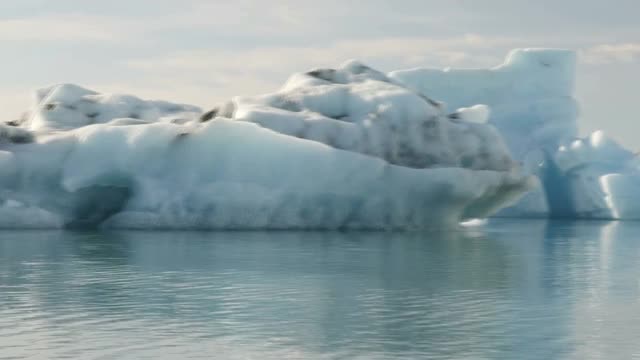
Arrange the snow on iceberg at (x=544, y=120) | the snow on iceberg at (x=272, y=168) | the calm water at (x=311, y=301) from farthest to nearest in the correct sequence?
the snow on iceberg at (x=544, y=120) → the snow on iceberg at (x=272, y=168) → the calm water at (x=311, y=301)

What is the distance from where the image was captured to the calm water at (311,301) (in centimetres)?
1165

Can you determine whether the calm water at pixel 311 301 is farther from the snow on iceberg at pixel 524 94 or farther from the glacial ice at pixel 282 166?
the snow on iceberg at pixel 524 94

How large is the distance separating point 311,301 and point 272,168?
54.7 ft

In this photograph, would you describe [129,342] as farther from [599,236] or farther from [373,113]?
[599,236]

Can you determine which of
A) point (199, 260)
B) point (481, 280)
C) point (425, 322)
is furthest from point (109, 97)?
point (425, 322)

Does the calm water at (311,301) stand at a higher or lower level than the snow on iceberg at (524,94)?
lower

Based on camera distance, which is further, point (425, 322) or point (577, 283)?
point (577, 283)

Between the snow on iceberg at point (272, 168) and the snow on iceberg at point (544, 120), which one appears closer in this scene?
the snow on iceberg at point (272, 168)

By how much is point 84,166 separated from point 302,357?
71.7 feet

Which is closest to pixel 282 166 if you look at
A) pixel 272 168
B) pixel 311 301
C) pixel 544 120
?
pixel 272 168

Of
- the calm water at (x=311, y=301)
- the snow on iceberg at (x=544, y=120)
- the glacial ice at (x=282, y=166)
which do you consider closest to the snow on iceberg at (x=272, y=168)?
the glacial ice at (x=282, y=166)

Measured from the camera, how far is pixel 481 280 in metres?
19.1

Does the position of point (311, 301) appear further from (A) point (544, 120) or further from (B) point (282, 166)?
(A) point (544, 120)

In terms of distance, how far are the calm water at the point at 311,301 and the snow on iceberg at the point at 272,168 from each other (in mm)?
4602
